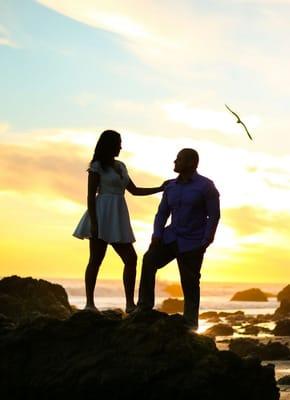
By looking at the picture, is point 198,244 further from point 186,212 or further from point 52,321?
point 52,321

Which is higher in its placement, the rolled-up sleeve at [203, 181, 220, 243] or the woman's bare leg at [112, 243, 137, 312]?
the rolled-up sleeve at [203, 181, 220, 243]

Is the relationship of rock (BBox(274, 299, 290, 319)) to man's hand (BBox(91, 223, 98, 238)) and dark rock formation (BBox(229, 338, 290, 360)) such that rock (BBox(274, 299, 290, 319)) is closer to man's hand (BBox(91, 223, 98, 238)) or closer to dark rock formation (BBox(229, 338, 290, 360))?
dark rock formation (BBox(229, 338, 290, 360))

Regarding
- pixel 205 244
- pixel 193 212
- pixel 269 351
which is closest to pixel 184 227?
pixel 193 212

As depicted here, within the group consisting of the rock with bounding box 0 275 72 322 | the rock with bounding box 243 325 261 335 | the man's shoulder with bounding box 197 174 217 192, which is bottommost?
the rock with bounding box 243 325 261 335

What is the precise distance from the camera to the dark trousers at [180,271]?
9.69 m

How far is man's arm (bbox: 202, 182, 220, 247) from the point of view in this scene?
9641 millimetres

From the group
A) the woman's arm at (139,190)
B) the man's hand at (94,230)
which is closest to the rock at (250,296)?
the woman's arm at (139,190)

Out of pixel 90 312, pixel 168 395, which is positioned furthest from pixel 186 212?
pixel 168 395

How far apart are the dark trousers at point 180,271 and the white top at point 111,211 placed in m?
1.02

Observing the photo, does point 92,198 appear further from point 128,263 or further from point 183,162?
point 183,162

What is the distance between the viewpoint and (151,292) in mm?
9758

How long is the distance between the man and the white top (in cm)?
97

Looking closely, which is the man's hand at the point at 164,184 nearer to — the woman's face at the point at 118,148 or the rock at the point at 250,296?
the woman's face at the point at 118,148

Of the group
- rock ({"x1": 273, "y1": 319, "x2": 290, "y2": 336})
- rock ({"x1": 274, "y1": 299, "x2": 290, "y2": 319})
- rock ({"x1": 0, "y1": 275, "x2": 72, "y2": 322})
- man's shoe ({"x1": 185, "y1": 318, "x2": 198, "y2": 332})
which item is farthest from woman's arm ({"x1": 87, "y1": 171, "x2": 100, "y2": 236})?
rock ({"x1": 274, "y1": 299, "x2": 290, "y2": 319})
